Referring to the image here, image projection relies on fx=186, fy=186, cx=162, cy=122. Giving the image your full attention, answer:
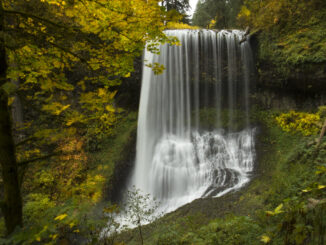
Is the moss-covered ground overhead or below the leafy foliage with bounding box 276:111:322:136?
below

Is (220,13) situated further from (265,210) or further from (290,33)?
(265,210)

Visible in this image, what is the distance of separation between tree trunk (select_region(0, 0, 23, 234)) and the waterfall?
8239 millimetres

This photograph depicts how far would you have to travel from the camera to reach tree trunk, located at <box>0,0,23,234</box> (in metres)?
1.60

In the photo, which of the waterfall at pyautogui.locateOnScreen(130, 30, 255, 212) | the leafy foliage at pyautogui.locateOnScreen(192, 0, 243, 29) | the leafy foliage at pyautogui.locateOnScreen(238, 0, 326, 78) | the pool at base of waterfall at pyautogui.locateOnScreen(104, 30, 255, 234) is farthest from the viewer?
the leafy foliage at pyautogui.locateOnScreen(192, 0, 243, 29)

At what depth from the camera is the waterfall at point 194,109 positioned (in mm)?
10094

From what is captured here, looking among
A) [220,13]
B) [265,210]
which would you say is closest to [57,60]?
[265,210]

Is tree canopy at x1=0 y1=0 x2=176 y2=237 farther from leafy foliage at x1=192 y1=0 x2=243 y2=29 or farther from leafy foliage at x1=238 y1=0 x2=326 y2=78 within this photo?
leafy foliage at x1=192 y1=0 x2=243 y2=29

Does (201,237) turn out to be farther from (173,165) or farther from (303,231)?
(173,165)

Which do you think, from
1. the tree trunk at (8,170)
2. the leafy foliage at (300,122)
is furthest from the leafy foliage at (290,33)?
the tree trunk at (8,170)

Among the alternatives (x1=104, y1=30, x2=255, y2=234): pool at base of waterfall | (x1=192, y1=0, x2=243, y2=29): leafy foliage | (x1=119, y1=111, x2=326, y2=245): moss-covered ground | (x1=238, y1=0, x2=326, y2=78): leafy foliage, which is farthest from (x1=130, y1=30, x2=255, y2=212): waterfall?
(x1=192, y1=0, x2=243, y2=29): leafy foliage

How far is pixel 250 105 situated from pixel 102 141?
934cm

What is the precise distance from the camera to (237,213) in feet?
17.1

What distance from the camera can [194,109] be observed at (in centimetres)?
1223

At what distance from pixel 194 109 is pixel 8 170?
1120 cm
